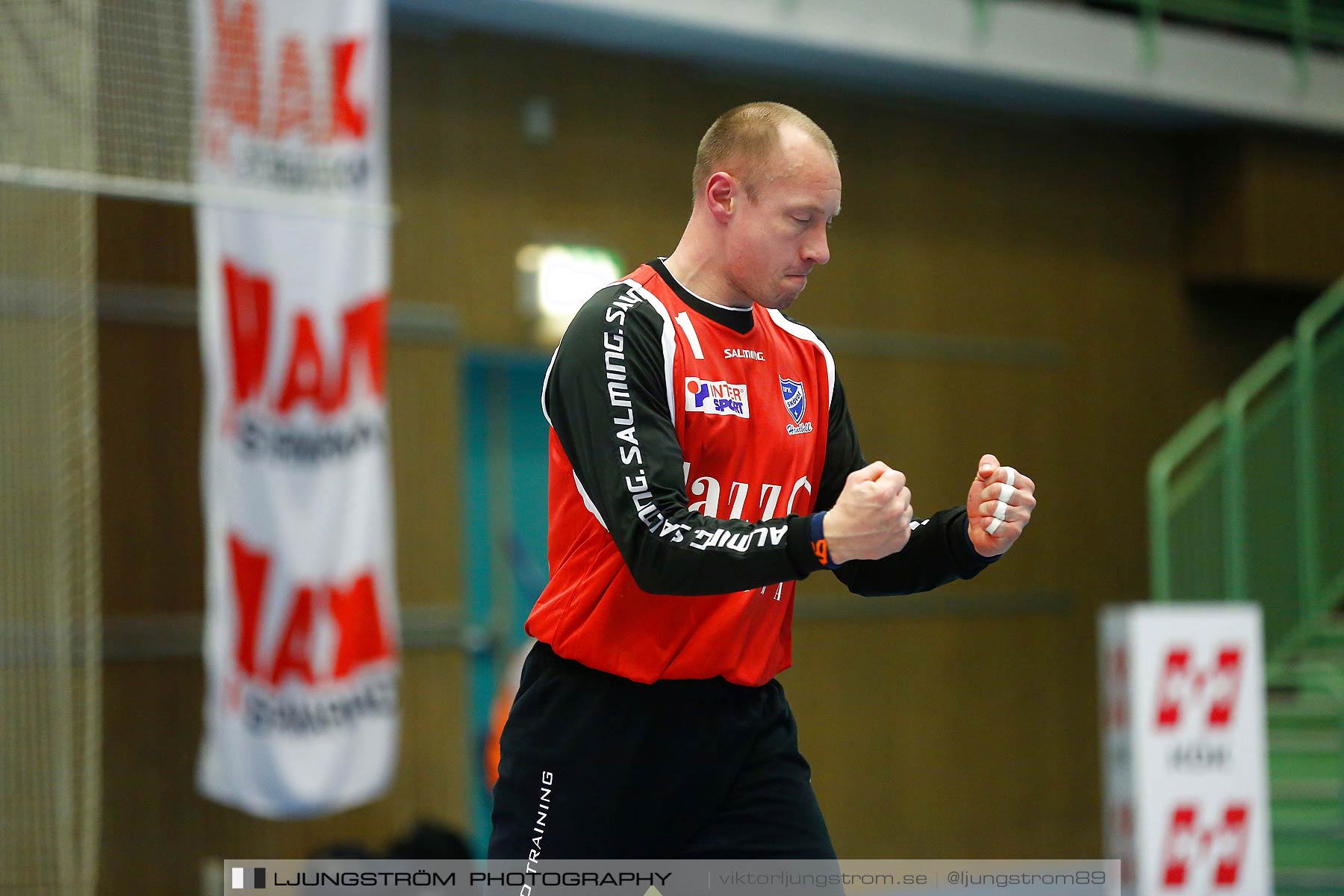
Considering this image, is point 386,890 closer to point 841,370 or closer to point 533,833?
point 533,833

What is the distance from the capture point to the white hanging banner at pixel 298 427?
20.4 feet

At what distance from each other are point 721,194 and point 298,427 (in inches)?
163

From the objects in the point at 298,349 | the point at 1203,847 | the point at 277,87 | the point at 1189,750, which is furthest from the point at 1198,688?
the point at 277,87

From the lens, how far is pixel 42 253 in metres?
5.67

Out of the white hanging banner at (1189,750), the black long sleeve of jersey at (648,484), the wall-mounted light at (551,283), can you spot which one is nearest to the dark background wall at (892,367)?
the wall-mounted light at (551,283)

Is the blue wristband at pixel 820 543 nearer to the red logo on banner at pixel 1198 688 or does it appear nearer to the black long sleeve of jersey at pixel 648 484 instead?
the black long sleeve of jersey at pixel 648 484

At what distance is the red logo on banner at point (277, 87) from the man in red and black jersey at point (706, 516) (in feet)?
12.7

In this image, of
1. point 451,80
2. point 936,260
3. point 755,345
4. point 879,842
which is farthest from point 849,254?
point 755,345

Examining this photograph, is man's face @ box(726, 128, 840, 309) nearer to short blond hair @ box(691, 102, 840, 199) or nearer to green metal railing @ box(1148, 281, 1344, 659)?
short blond hair @ box(691, 102, 840, 199)

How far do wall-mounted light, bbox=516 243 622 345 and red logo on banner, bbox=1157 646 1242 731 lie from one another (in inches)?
140

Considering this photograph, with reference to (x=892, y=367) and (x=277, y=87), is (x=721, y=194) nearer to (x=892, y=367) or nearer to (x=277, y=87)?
(x=277, y=87)

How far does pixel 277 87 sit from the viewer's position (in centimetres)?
612

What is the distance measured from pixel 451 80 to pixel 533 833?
6155mm

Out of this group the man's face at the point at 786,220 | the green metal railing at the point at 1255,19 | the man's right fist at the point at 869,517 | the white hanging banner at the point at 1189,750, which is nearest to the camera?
the man's right fist at the point at 869,517
